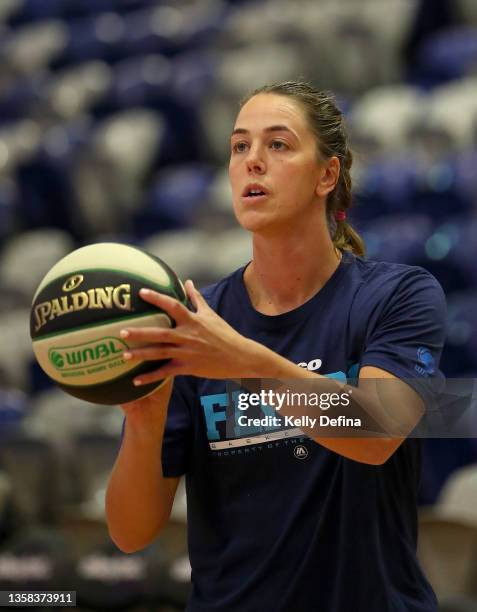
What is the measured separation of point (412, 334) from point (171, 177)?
5.33 metres

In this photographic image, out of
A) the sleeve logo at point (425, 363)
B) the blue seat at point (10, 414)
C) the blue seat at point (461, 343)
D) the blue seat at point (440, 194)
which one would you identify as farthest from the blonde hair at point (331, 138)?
the blue seat at point (440, 194)

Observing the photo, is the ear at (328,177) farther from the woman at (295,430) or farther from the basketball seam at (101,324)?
the basketball seam at (101,324)

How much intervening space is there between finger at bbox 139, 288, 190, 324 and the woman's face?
0.37 metres

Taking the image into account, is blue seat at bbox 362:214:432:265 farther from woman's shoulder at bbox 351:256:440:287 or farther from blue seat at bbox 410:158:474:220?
woman's shoulder at bbox 351:256:440:287

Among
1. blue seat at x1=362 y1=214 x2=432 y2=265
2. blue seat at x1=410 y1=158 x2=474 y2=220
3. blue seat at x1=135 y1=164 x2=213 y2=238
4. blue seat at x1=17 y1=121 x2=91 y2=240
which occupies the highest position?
blue seat at x1=17 y1=121 x2=91 y2=240

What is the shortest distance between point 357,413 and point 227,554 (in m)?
0.40

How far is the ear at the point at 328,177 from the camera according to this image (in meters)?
2.36

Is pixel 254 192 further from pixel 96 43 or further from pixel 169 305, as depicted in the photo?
pixel 96 43

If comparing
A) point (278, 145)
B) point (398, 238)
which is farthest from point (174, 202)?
point (278, 145)

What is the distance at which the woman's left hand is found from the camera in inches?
73.5

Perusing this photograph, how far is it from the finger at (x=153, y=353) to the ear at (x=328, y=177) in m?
0.62

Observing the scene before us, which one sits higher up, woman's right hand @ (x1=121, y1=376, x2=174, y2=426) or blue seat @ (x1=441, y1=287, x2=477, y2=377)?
blue seat @ (x1=441, y1=287, x2=477, y2=377)

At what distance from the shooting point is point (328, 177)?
2389 mm

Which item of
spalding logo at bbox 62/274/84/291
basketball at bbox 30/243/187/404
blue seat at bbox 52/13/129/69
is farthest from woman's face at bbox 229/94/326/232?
blue seat at bbox 52/13/129/69
